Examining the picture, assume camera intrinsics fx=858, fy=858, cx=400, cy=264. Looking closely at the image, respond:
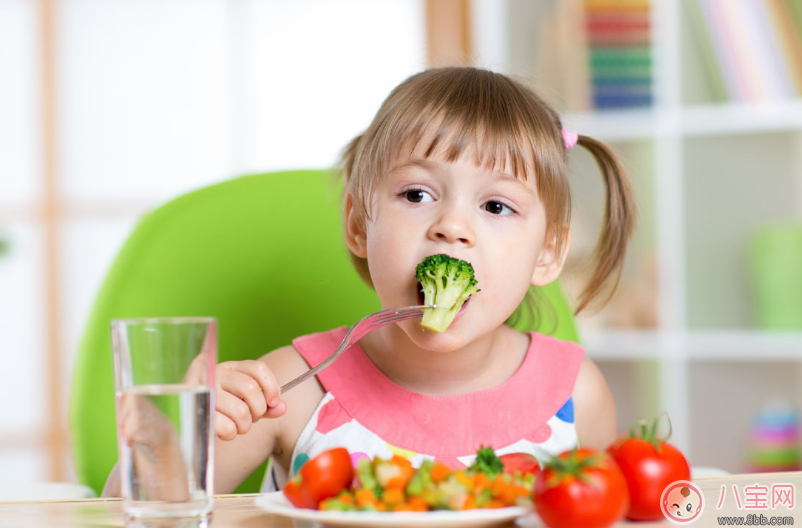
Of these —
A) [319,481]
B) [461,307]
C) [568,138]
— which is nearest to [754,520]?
[319,481]

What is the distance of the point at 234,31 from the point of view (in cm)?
320

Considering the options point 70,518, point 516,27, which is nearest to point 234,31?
point 516,27

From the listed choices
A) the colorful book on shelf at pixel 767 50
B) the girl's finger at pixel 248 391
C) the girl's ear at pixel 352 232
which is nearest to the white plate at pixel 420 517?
the girl's finger at pixel 248 391

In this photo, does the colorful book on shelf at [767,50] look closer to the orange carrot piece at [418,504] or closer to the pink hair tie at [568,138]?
the pink hair tie at [568,138]

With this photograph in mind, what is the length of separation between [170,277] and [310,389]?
0.30 metres

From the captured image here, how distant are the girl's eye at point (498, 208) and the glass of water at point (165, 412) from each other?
1.74 feet

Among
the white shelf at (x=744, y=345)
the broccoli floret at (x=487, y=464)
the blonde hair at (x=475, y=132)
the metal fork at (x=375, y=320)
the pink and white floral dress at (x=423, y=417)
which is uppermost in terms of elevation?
the blonde hair at (x=475, y=132)

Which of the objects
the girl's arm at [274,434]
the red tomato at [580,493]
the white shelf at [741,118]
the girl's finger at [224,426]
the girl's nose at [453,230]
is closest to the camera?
the red tomato at [580,493]

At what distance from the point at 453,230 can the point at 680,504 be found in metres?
0.42

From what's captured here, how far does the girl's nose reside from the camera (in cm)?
97

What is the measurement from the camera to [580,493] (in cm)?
54

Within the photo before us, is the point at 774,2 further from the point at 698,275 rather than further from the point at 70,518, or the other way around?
the point at 70,518

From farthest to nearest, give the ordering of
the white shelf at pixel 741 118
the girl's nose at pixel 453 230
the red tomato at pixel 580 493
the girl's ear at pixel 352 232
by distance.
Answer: the white shelf at pixel 741 118
the girl's ear at pixel 352 232
the girl's nose at pixel 453 230
the red tomato at pixel 580 493

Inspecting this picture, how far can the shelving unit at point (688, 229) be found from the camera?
251 centimetres
